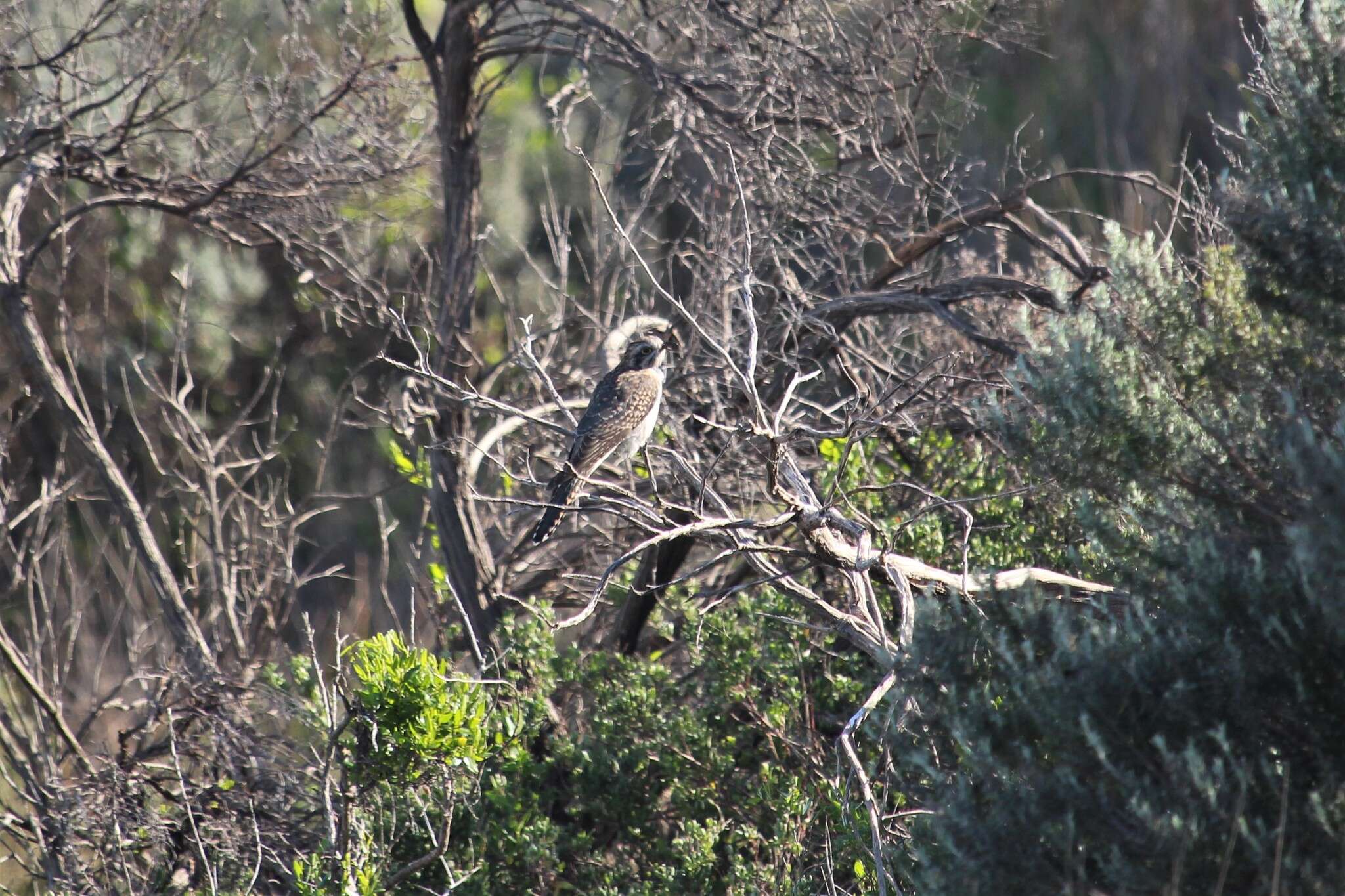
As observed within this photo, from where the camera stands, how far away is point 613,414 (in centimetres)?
525

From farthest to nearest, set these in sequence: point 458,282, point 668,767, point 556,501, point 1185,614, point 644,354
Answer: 1. point 458,282
2. point 644,354
3. point 556,501
4. point 668,767
5. point 1185,614

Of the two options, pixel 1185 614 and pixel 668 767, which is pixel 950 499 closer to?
pixel 668 767

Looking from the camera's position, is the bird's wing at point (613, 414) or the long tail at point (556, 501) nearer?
the long tail at point (556, 501)

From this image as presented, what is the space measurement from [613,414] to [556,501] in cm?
45

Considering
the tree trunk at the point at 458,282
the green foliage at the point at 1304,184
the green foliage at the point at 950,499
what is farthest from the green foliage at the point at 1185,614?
the tree trunk at the point at 458,282

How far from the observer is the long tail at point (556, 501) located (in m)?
5.07

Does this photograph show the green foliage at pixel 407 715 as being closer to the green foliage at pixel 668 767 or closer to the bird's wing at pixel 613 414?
the green foliage at pixel 668 767

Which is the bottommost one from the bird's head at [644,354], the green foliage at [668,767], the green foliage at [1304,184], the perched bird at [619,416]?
the green foliage at [668,767]

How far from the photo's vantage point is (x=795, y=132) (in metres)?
5.33

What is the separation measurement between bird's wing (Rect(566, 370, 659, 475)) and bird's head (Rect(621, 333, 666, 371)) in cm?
4

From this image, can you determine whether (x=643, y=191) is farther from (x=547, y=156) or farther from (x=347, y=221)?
(x=547, y=156)

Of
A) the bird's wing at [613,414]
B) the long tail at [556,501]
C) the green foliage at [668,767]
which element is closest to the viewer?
the green foliage at [668,767]

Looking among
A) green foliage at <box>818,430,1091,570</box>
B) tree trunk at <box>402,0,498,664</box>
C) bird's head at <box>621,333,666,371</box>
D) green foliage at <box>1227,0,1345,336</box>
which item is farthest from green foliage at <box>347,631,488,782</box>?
green foliage at <box>1227,0,1345,336</box>

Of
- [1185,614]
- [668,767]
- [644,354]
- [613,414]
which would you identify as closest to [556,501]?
[613,414]
